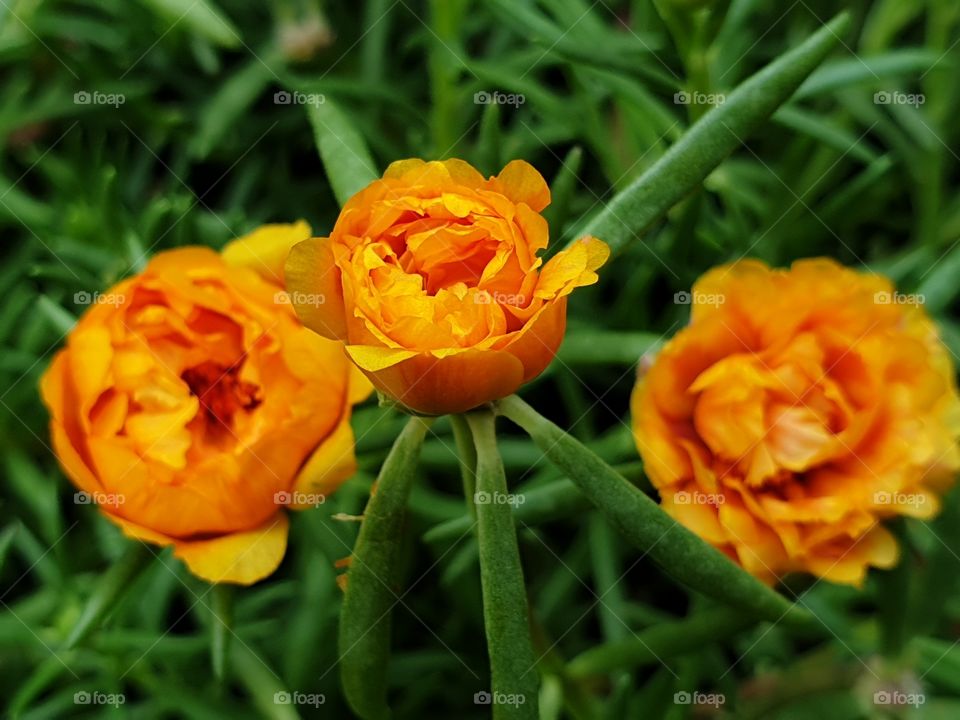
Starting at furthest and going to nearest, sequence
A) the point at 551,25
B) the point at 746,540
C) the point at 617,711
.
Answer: the point at 551,25
the point at 617,711
the point at 746,540

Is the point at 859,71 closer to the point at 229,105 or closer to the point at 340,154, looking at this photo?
the point at 340,154

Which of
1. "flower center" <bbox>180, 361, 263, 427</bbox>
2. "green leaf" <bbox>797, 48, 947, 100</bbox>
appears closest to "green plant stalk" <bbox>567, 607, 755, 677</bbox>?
"flower center" <bbox>180, 361, 263, 427</bbox>

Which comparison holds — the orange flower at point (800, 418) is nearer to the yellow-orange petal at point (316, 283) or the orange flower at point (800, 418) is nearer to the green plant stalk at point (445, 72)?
the yellow-orange petal at point (316, 283)

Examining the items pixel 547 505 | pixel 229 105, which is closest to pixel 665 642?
pixel 547 505

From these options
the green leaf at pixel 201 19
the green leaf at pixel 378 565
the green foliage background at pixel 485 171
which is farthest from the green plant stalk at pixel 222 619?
the green leaf at pixel 201 19

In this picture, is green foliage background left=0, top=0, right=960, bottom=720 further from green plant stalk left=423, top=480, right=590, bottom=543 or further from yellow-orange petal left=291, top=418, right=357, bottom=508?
yellow-orange petal left=291, top=418, right=357, bottom=508

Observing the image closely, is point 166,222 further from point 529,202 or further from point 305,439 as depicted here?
point 529,202

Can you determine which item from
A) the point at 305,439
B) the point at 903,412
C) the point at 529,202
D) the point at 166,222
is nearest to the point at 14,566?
the point at 166,222

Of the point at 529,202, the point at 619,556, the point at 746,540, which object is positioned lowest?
the point at 619,556
